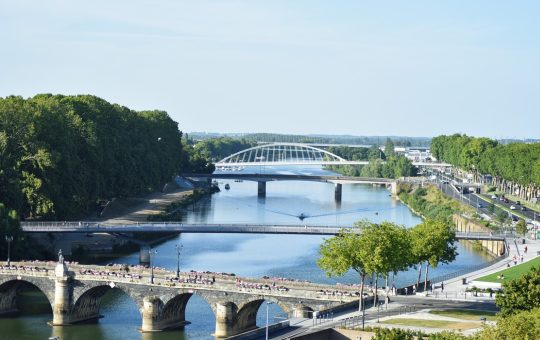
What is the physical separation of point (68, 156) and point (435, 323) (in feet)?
181

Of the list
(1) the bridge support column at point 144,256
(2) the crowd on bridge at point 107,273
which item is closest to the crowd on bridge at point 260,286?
(2) the crowd on bridge at point 107,273

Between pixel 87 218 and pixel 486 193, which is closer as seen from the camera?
pixel 87 218

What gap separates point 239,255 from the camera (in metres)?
104

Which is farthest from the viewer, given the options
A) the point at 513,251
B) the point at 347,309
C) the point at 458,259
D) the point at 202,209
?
the point at 202,209

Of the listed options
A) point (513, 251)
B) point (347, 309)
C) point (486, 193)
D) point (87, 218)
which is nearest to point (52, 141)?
point (87, 218)

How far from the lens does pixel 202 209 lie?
154 meters

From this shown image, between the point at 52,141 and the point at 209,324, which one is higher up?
the point at 52,141

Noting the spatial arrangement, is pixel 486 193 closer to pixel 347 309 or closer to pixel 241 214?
pixel 241 214

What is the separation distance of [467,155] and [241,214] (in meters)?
58.1

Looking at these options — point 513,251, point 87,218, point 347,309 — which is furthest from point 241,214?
point 347,309

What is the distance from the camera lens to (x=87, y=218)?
120 metres

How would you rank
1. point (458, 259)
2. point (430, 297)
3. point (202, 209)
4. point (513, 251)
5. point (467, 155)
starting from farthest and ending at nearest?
point (467, 155)
point (202, 209)
point (458, 259)
point (513, 251)
point (430, 297)

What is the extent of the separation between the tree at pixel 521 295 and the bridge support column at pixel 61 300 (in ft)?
91.5

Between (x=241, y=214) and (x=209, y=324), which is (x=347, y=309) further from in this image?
(x=241, y=214)
